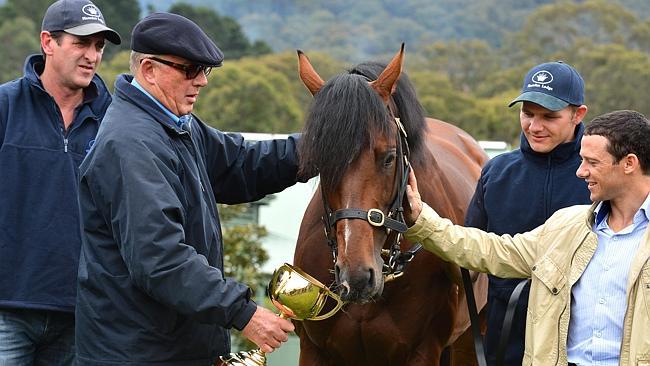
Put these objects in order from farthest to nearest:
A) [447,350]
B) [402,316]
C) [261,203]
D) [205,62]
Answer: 1. [261,203]
2. [447,350]
3. [402,316]
4. [205,62]

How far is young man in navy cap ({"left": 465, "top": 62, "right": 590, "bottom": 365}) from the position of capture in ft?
13.0

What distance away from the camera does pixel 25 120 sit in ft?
13.0

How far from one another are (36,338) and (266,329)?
47.5 inches

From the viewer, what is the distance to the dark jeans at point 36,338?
154 inches

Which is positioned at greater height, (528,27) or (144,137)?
(144,137)

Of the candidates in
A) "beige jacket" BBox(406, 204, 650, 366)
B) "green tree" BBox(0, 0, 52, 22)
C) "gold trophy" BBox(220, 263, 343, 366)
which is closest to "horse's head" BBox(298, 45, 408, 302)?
"gold trophy" BBox(220, 263, 343, 366)

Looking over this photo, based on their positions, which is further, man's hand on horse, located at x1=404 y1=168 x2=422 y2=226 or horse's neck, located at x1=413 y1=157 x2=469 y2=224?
horse's neck, located at x1=413 y1=157 x2=469 y2=224

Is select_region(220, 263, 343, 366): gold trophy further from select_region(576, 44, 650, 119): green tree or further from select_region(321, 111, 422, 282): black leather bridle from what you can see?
select_region(576, 44, 650, 119): green tree

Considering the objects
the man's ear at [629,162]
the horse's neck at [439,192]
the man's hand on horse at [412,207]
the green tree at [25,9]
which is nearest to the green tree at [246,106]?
the green tree at [25,9]

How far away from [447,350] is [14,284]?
2.18 m

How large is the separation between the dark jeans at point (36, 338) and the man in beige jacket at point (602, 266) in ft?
5.98

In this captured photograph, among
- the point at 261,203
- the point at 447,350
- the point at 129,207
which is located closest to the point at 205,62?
the point at 129,207

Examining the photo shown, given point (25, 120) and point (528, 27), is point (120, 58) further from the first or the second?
point (25, 120)

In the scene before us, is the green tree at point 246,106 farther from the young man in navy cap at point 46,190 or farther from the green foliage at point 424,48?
the young man in navy cap at point 46,190
